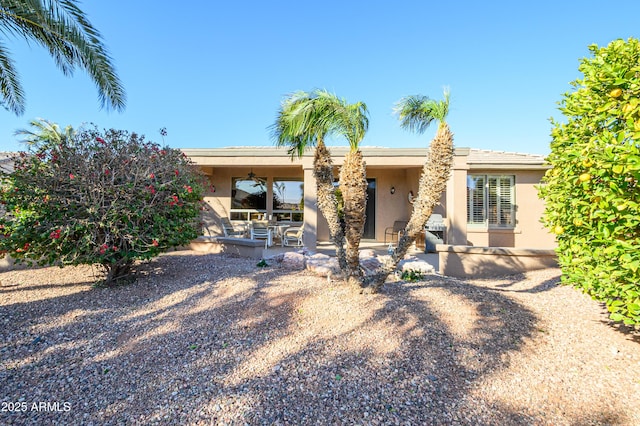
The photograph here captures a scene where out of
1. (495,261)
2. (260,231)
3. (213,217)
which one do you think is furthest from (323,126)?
(213,217)

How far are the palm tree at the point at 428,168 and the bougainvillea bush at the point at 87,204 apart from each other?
3.89 meters

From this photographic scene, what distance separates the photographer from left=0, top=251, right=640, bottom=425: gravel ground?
232 cm

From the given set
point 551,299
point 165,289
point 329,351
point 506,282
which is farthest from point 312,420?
point 506,282

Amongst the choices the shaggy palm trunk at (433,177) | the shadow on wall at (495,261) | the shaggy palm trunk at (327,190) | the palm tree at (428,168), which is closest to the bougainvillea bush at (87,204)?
the shaggy palm trunk at (327,190)

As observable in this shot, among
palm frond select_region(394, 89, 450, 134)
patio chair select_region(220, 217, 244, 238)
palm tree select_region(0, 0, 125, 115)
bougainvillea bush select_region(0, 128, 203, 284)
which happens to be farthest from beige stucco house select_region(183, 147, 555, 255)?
palm frond select_region(394, 89, 450, 134)

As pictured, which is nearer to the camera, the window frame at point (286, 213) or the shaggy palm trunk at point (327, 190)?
the shaggy palm trunk at point (327, 190)

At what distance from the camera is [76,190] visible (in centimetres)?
462

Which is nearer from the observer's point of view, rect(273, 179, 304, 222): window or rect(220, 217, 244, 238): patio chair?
rect(220, 217, 244, 238): patio chair

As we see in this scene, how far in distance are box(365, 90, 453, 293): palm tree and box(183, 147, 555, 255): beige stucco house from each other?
379 centimetres

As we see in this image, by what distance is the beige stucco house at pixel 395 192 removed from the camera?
924 centimetres

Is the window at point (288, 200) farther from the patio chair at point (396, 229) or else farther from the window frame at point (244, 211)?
the patio chair at point (396, 229)

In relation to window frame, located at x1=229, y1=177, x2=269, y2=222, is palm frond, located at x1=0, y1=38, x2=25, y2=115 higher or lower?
higher

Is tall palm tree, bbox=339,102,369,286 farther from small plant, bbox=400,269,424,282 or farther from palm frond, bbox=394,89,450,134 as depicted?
small plant, bbox=400,269,424,282

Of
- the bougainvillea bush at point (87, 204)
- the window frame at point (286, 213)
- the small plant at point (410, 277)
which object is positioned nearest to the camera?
the bougainvillea bush at point (87, 204)
